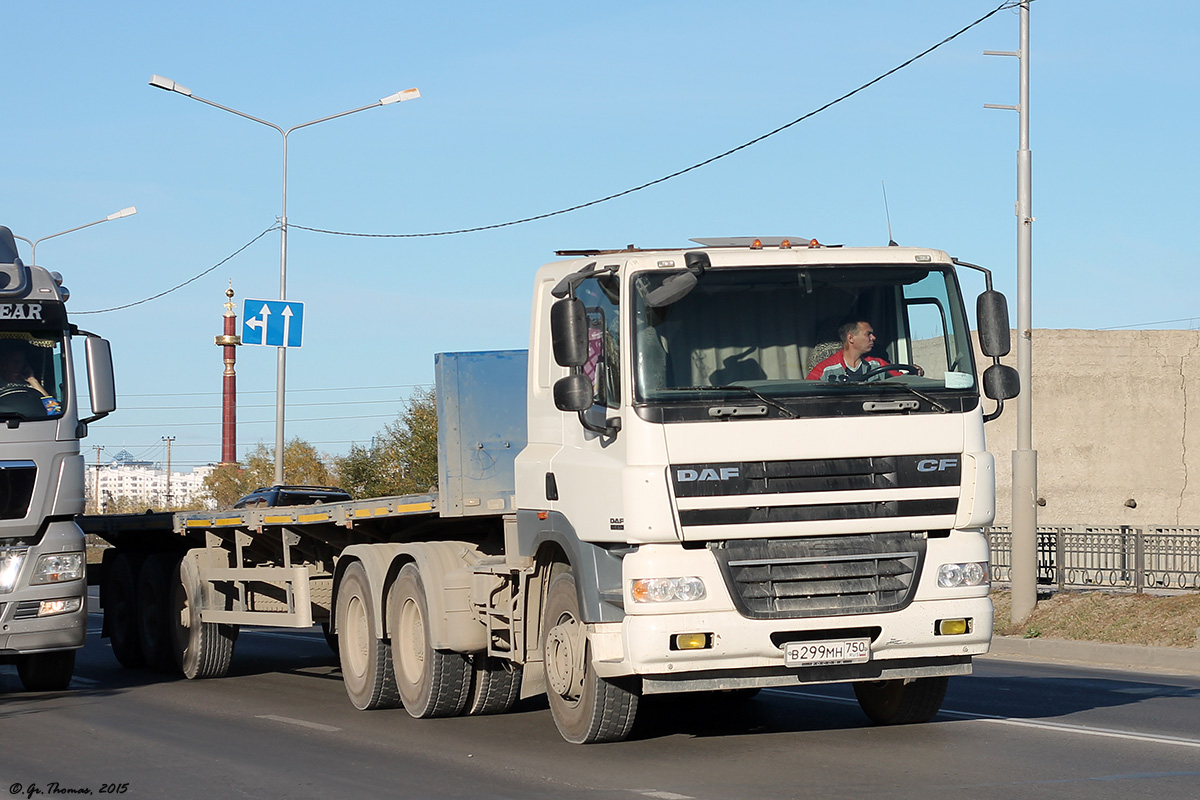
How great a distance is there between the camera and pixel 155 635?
15969mm

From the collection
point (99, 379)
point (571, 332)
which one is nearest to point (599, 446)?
point (571, 332)

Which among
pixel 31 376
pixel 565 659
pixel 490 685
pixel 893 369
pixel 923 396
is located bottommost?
pixel 490 685

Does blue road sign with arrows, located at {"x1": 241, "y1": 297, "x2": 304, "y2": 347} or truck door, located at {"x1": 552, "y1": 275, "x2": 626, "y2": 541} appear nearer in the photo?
truck door, located at {"x1": 552, "y1": 275, "x2": 626, "y2": 541}

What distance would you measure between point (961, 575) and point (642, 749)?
2.18 meters

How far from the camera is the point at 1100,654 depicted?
1691 centimetres

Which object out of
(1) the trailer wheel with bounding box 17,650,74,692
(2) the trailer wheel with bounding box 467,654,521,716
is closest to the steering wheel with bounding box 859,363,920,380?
(2) the trailer wheel with bounding box 467,654,521,716

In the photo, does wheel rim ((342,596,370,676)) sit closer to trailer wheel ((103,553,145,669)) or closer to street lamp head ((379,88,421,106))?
trailer wheel ((103,553,145,669))

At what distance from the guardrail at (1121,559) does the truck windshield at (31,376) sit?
12.5 metres

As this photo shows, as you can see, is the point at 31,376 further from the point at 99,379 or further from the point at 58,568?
the point at 58,568

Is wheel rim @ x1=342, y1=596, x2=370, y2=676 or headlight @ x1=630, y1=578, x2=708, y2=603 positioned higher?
headlight @ x1=630, y1=578, x2=708, y2=603

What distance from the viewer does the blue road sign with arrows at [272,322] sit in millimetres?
23188

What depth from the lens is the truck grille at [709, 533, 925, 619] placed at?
27.8 feet

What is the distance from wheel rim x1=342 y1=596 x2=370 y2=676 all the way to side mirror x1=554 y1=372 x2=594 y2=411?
3801 millimetres

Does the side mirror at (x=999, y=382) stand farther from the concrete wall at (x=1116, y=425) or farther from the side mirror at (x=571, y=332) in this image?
the concrete wall at (x=1116, y=425)
